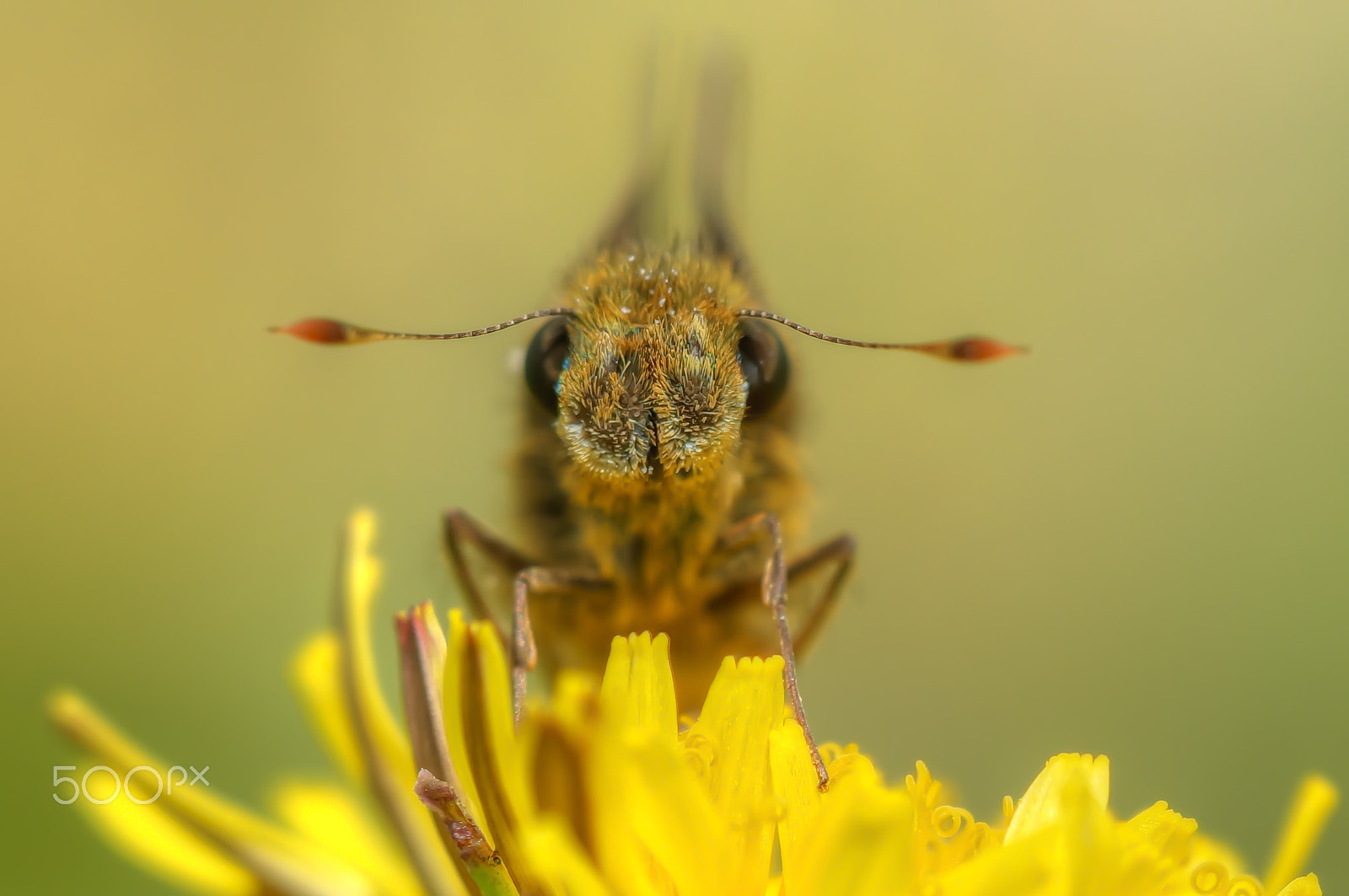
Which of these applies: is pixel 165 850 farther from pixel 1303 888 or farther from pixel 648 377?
pixel 1303 888

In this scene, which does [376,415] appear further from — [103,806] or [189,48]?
[103,806]

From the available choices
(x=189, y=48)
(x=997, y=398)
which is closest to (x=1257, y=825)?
(x=997, y=398)

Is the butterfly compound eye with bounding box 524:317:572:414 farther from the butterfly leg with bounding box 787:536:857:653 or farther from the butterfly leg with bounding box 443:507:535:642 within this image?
the butterfly leg with bounding box 787:536:857:653

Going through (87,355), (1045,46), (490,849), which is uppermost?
(1045,46)

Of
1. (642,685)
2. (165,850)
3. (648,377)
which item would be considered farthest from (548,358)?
(165,850)

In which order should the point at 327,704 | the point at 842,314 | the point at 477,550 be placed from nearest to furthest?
the point at 327,704 < the point at 477,550 < the point at 842,314
